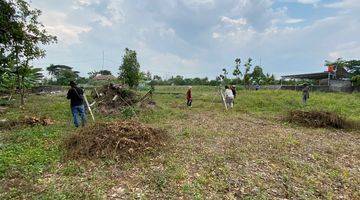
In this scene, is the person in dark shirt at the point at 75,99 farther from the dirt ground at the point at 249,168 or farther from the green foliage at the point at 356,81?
the green foliage at the point at 356,81

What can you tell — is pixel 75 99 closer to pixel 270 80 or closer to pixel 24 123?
pixel 24 123

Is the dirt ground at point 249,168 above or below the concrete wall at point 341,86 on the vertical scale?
below

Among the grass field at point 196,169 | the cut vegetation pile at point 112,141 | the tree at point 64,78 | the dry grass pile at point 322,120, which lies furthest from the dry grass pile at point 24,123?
the tree at point 64,78

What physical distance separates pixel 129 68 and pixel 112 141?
26489 mm

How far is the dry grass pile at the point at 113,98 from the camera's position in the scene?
1641cm

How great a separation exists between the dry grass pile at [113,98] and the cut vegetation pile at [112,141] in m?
7.37

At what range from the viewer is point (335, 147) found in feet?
31.5

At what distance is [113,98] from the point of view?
17.1 m

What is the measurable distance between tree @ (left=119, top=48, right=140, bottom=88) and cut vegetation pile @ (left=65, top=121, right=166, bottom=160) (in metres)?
25.2

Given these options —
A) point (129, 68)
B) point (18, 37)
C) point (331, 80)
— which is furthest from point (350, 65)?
point (18, 37)

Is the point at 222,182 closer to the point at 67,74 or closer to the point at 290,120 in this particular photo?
the point at 290,120

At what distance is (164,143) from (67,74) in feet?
184

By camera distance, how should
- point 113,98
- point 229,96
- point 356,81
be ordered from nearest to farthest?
point 113,98
point 229,96
point 356,81

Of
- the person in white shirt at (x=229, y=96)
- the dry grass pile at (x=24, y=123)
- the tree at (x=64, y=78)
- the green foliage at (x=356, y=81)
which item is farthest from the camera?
the tree at (x=64, y=78)
